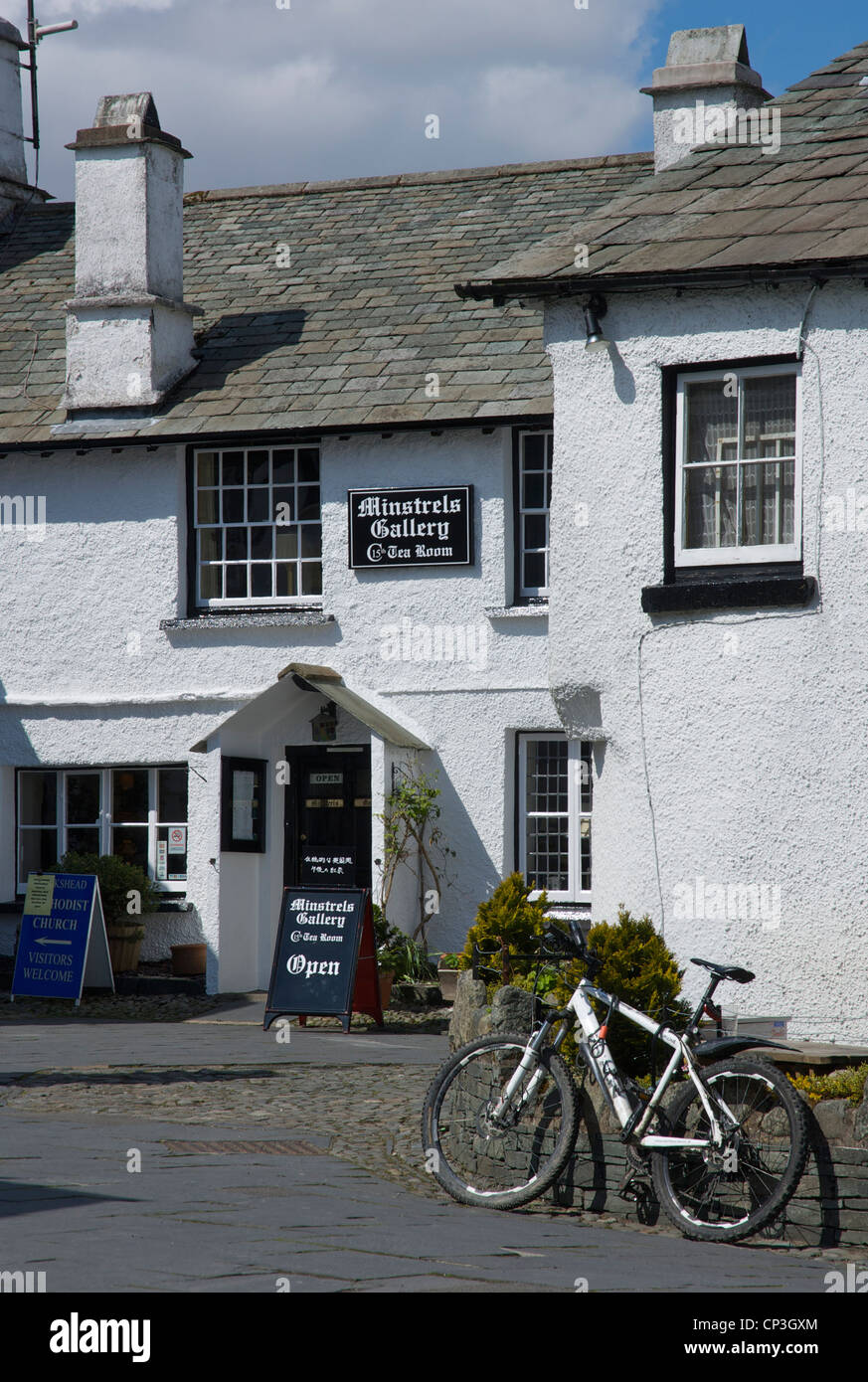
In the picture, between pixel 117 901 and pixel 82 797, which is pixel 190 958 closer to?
pixel 117 901

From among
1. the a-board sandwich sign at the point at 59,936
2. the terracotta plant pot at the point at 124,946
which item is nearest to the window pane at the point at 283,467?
the a-board sandwich sign at the point at 59,936

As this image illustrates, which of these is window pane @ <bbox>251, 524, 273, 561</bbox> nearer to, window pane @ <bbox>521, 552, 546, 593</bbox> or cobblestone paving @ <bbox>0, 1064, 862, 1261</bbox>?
window pane @ <bbox>521, 552, 546, 593</bbox>

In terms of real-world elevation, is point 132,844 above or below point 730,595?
below

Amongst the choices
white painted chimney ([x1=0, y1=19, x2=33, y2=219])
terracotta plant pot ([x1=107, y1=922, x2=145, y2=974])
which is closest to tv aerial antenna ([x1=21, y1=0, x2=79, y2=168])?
white painted chimney ([x1=0, y1=19, x2=33, y2=219])

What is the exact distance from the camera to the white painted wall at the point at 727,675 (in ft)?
32.3

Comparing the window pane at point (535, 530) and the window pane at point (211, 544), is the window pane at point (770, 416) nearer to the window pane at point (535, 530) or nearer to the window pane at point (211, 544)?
the window pane at point (535, 530)

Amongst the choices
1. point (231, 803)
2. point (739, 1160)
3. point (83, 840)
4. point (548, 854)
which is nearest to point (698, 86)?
point (548, 854)

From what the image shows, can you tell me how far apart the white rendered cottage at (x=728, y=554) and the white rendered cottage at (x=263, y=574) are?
17.4ft

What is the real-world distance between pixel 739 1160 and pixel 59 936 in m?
10.8

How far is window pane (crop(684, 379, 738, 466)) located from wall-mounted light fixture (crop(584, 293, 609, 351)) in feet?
2.02

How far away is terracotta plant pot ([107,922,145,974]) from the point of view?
17.3 m

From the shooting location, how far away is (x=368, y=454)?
17344 millimetres

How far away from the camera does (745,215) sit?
35.6 ft

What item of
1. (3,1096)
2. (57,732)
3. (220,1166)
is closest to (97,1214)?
(220,1166)
